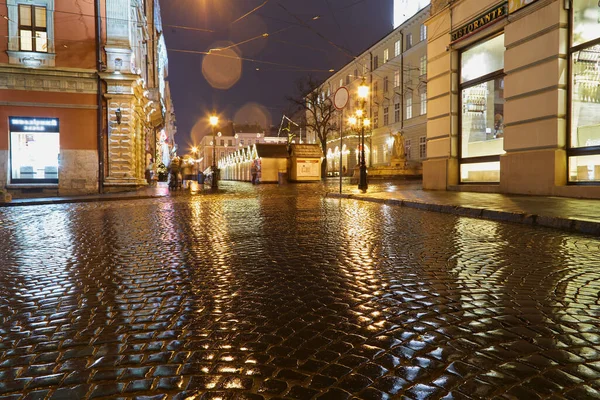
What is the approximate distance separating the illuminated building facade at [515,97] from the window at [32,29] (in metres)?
17.8

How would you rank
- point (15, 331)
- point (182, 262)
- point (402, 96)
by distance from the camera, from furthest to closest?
point (402, 96)
point (182, 262)
point (15, 331)

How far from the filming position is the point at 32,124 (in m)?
20.4

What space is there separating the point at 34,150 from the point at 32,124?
1.23 metres

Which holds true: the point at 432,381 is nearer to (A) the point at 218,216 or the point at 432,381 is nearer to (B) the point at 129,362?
(B) the point at 129,362

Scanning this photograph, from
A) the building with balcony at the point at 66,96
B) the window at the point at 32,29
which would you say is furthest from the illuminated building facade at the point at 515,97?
the window at the point at 32,29

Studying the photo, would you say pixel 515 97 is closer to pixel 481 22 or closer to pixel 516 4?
pixel 516 4

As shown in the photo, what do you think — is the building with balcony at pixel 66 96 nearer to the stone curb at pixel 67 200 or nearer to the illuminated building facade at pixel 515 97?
the stone curb at pixel 67 200

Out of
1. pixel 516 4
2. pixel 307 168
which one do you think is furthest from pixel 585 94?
pixel 307 168

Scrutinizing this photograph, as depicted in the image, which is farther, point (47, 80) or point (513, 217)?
point (47, 80)

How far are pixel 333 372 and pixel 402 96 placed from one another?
172ft

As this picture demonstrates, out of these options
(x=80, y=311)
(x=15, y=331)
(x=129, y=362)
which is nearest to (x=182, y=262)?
(x=80, y=311)

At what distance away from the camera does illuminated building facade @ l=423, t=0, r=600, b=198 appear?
1235 cm

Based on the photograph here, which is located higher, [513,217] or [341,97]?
[341,97]

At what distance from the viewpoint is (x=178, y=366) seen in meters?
2.42
